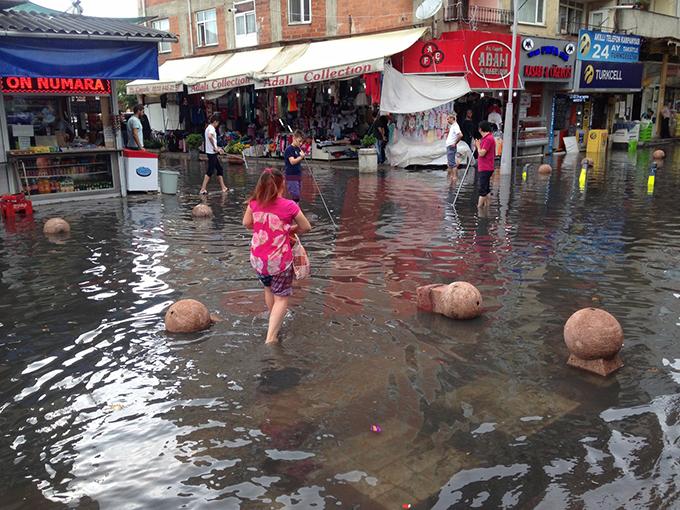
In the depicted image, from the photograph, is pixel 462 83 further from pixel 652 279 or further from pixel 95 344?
pixel 95 344

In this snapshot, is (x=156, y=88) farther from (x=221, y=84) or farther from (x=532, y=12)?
(x=532, y=12)

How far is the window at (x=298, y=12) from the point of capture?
25.2 metres

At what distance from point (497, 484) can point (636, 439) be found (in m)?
1.16

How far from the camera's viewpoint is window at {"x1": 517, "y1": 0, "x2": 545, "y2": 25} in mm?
23344

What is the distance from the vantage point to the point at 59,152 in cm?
1386

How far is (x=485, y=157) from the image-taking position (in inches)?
494

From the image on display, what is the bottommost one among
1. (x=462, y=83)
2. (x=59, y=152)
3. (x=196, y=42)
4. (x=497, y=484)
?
(x=497, y=484)

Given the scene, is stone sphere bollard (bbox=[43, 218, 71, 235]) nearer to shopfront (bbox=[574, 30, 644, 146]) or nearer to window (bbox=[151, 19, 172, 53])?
shopfront (bbox=[574, 30, 644, 146])

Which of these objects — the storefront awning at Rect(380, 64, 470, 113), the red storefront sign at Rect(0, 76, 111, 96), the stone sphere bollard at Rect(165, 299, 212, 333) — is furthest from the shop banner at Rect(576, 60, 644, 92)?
the stone sphere bollard at Rect(165, 299, 212, 333)

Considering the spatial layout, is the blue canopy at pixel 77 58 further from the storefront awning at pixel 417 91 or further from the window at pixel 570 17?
the window at pixel 570 17

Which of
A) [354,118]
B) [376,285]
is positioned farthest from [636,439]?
[354,118]

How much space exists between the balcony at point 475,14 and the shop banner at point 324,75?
124 inches

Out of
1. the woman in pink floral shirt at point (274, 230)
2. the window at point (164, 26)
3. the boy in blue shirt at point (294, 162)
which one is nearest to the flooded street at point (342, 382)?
the woman in pink floral shirt at point (274, 230)

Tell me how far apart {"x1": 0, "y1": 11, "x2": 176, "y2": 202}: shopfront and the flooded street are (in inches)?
170
